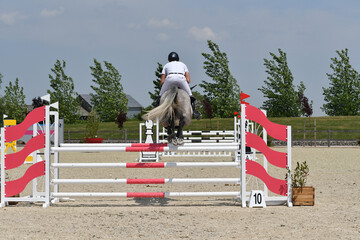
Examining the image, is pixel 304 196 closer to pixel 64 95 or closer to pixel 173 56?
pixel 173 56

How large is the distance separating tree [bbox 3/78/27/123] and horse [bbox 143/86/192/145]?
38674mm

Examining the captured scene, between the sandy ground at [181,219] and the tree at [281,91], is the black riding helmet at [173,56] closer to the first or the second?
the sandy ground at [181,219]

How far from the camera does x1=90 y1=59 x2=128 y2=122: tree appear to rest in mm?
46938

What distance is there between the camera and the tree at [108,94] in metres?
46.9

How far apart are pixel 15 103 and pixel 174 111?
4154cm

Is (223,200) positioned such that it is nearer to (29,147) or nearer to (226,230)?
(226,230)

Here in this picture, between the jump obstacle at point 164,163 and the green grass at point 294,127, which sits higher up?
the green grass at point 294,127

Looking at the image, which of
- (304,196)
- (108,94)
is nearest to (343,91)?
(108,94)

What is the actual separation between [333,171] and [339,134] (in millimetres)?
21222

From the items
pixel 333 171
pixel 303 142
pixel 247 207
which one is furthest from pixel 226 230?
pixel 303 142

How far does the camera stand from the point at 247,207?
19.7 feet

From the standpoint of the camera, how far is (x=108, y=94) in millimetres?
47469

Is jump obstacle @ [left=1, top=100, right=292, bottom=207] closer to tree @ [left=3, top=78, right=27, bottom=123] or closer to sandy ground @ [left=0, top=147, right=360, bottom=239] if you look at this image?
sandy ground @ [left=0, top=147, right=360, bottom=239]

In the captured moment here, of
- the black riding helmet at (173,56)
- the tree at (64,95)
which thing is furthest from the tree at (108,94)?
→ the black riding helmet at (173,56)
